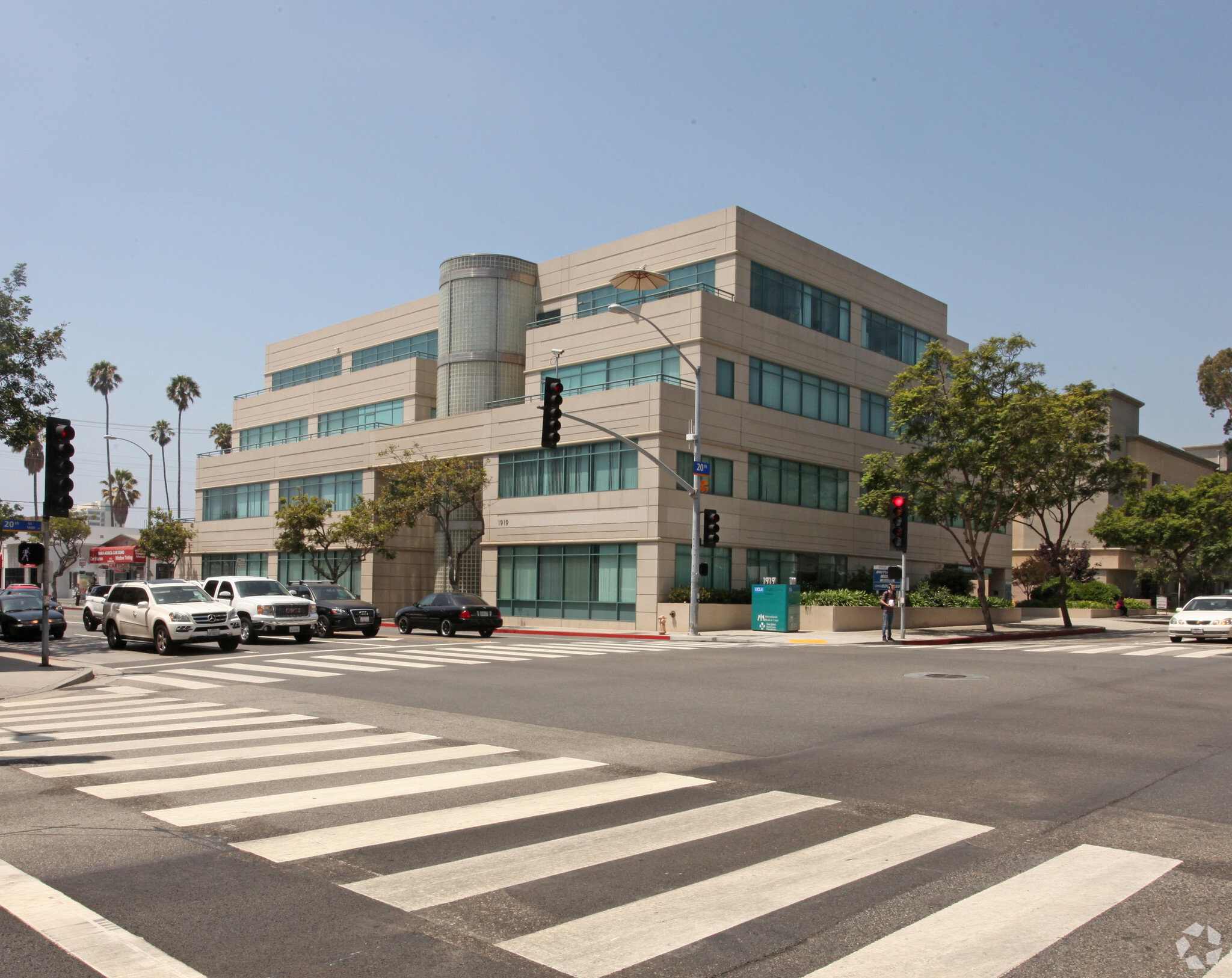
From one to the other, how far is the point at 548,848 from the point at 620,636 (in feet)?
96.7

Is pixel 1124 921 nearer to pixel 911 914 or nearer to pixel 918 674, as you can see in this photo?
pixel 911 914

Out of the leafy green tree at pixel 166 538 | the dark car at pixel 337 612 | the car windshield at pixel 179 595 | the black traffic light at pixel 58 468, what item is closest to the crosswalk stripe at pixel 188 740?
the black traffic light at pixel 58 468

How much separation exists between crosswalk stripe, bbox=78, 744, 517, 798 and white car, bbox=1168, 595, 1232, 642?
29.7 metres

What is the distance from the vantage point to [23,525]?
2453cm

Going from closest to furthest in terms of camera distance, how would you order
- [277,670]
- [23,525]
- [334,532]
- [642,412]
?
1. [277,670]
2. [23,525]
3. [642,412]
4. [334,532]

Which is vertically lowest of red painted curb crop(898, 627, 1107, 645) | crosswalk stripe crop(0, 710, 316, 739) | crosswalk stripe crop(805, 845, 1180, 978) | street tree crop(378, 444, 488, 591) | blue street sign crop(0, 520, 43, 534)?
red painted curb crop(898, 627, 1107, 645)

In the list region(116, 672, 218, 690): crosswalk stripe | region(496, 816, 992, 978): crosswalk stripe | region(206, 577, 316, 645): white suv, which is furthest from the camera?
region(206, 577, 316, 645): white suv

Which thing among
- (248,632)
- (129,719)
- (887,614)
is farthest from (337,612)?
(129,719)

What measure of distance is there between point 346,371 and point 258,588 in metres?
32.0

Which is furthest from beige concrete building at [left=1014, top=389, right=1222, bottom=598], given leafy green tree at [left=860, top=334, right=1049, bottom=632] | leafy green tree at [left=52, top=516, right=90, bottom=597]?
leafy green tree at [left=52, top=516, right=90, bottom=597]

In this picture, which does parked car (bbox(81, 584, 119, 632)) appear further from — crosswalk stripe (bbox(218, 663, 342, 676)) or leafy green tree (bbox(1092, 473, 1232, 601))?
leafy green tree (bbox(1092, 473, 1232, 601))

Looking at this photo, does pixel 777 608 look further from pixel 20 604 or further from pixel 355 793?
pixel 355 793

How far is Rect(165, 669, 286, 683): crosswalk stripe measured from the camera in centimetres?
1794

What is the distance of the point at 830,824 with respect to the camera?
7367 mm
